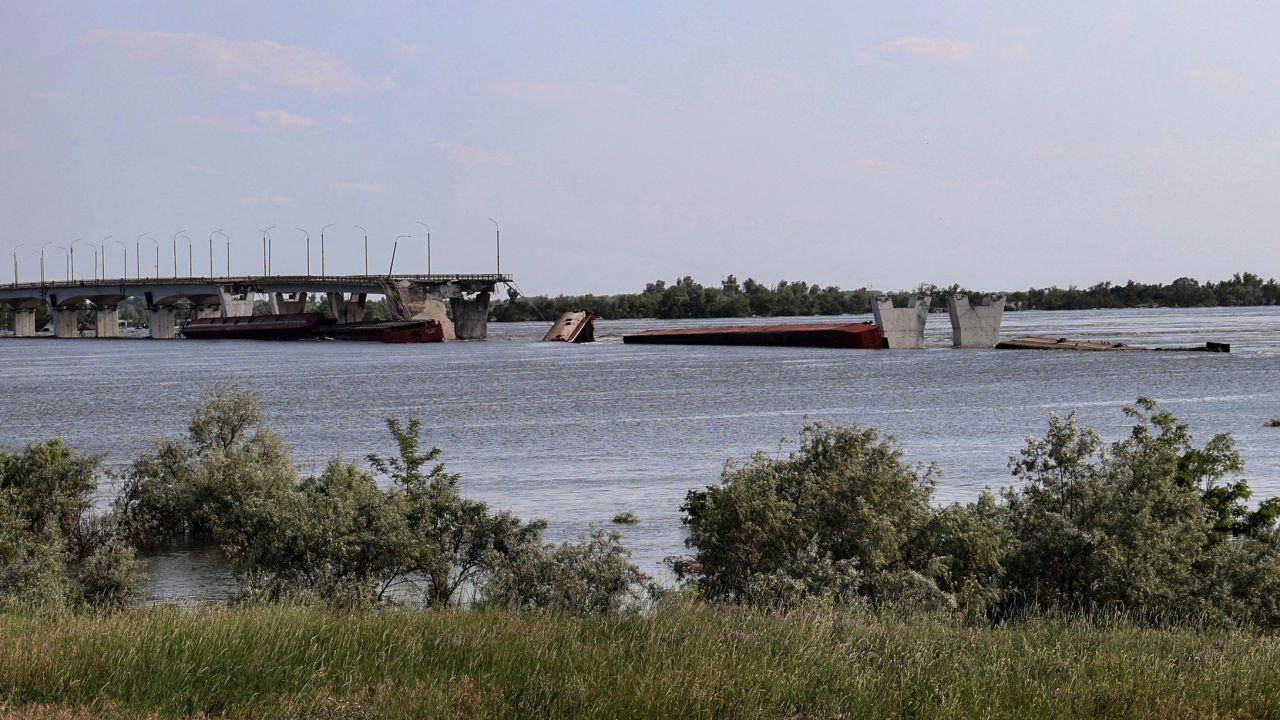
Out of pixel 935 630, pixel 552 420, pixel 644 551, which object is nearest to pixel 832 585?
pixel 935 630

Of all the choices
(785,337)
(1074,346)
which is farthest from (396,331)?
(1074,346)

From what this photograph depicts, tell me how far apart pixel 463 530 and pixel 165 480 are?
10634mm

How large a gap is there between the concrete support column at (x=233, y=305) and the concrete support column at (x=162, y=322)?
54.1 feet

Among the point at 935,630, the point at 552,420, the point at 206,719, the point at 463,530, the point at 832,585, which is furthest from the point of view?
the point at 552,420

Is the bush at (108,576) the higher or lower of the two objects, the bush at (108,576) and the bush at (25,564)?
the lower

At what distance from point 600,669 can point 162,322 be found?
188740mm

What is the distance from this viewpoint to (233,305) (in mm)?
170875

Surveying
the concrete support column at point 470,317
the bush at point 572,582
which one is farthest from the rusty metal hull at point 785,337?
the bush at point 572,582

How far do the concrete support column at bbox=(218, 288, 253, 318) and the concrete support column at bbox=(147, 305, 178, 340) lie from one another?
16.5 metres

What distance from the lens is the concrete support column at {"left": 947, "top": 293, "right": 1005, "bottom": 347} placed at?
11788cm

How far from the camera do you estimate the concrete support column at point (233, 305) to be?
167 meters

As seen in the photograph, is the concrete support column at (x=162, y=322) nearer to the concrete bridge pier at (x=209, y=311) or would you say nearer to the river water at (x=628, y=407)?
the concrete bridge pier at (x=209, y=311)

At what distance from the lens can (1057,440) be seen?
54.7ft

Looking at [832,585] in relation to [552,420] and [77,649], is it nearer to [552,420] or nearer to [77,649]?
[77,649]
